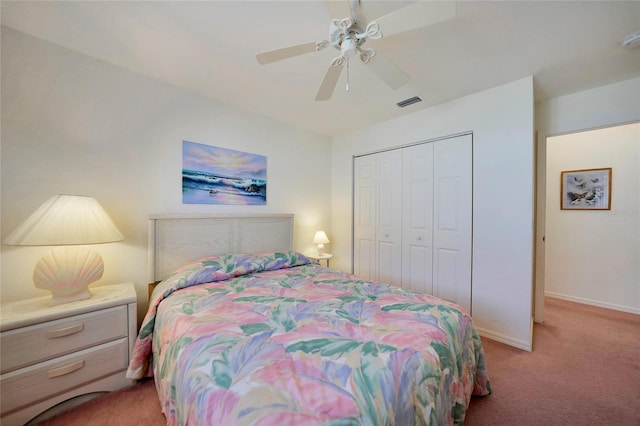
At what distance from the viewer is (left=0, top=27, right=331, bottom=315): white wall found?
1604mm

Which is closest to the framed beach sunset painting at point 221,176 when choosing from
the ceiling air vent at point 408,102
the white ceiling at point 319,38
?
the white ceiling at point 319,38

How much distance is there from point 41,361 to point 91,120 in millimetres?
1655

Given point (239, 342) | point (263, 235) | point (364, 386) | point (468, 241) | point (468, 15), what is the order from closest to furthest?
point (364, 386) < point (239, 342) < point (468, 15) < point (468, 241) < point (263, 235)

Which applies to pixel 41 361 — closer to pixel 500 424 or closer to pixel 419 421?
pixel 419 421

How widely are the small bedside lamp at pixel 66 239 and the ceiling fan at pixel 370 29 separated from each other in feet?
4.99

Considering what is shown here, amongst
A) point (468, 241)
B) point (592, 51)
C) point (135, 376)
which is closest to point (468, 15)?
point (592, 51)

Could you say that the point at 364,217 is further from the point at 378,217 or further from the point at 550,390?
the point at 550,390

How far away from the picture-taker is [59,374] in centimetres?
139

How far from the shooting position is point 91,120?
1862 mm

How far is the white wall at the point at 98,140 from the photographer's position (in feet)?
5.26

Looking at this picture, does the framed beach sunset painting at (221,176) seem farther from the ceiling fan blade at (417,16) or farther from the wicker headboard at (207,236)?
the ceiling fan blade at (417,16)

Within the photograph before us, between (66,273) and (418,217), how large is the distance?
311cm

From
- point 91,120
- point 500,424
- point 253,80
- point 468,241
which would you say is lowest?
point 500,424

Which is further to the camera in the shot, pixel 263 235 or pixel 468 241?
pixel 263 235
